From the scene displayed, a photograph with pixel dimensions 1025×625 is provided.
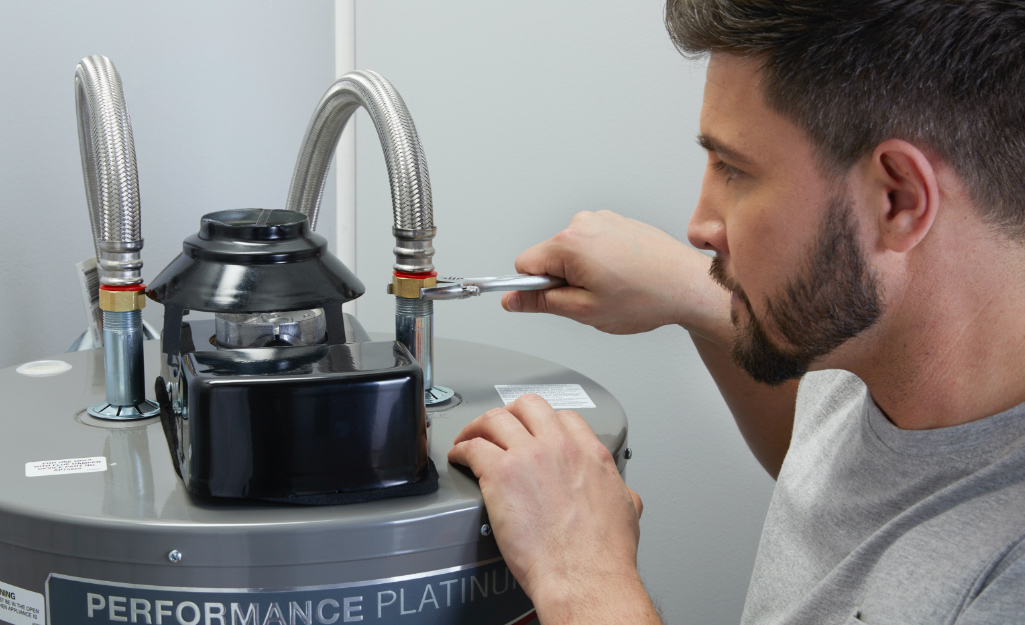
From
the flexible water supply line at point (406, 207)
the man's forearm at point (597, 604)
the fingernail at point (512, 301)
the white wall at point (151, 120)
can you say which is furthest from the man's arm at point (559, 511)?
the white wall at point (151, 120)

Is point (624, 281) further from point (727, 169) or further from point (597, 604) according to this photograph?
point (597, 604)

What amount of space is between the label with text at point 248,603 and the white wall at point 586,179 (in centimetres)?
83

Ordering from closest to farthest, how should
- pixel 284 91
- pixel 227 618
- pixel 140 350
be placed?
pixel 227 618, pixel 140 350, pixel 284 91

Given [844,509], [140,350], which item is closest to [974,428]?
[844,509]

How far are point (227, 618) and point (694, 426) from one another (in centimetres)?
94

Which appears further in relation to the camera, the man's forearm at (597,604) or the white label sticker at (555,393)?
the white label sticker at (555,393)

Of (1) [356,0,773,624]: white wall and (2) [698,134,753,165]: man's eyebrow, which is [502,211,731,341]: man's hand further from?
(1) [356,0,773,624]: white wall

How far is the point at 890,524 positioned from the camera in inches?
24.5

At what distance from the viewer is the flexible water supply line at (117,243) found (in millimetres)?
640

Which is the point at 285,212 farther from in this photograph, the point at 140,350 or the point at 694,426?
the point at 694,426

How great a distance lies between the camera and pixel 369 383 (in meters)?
0.54

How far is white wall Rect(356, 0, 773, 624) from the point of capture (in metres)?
1.25

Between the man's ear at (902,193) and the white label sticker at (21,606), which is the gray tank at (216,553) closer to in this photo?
the white label sticker at (21,606)

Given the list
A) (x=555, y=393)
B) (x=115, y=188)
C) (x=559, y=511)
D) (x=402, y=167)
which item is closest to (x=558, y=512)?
(x=559, y=511)
